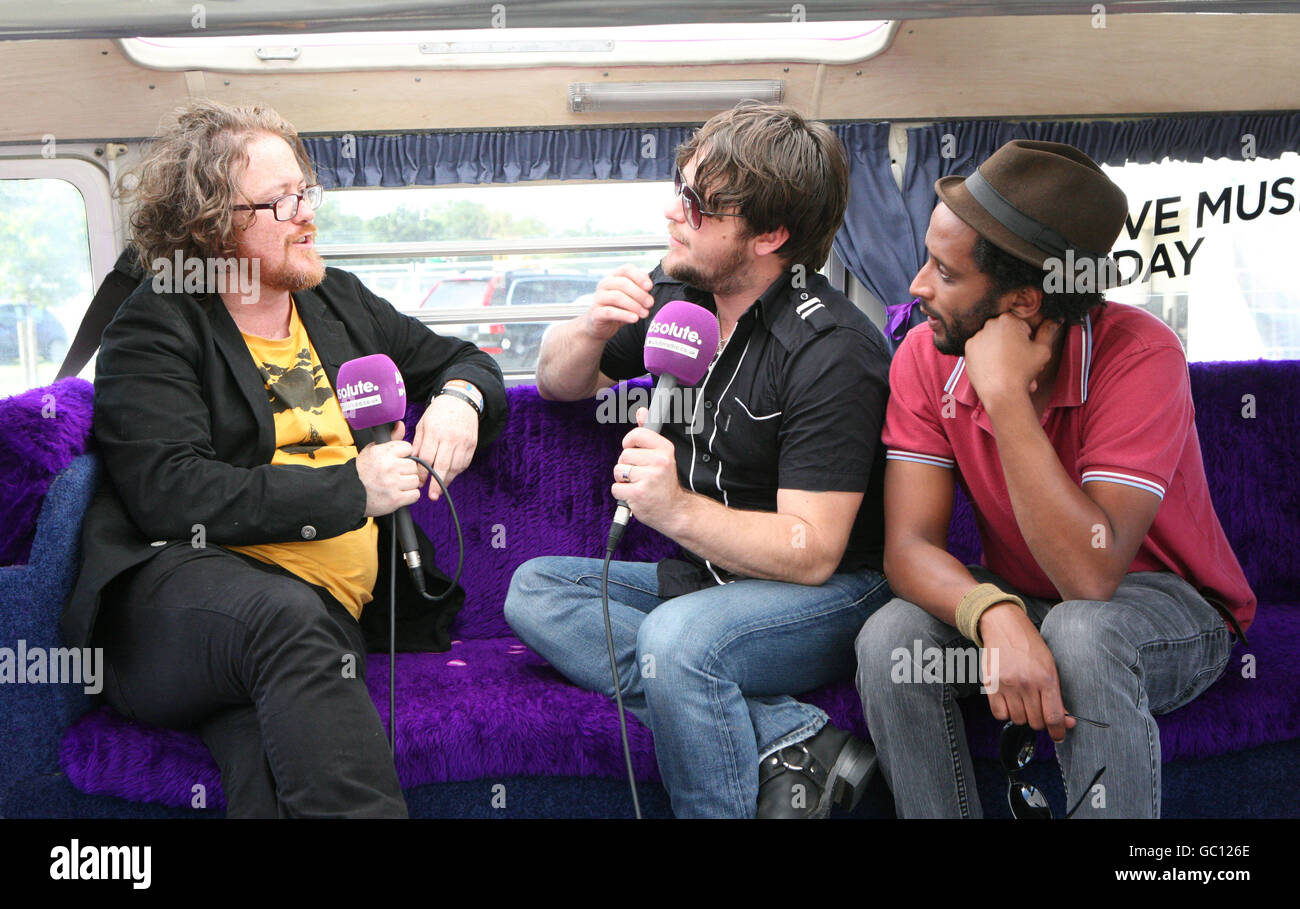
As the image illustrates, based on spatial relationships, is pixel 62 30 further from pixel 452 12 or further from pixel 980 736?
pixel 980 736

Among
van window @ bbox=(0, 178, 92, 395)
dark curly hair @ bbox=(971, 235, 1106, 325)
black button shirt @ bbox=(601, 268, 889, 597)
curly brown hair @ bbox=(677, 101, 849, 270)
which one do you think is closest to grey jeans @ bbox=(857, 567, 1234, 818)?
black button shirt @ bbox=(601, 268, 889, 597)

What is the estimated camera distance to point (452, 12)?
73.1 inches

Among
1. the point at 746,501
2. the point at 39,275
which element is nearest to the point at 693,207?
the point at 746,501

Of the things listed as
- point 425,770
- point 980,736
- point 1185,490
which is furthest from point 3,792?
point 1185,490

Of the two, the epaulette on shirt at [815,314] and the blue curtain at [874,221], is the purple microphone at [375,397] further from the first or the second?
the blue curtain at [874,221]

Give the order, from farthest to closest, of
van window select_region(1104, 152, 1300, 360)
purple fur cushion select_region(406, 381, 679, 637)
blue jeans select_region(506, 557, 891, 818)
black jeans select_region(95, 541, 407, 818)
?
van window select_region(1104, 152, 1300, 360), purple fur cushion select_region(406, 381, 679, 637), blue jeans select_region(506, 557, 891, 818), black jeans select_region(95, 541, 407, 818)

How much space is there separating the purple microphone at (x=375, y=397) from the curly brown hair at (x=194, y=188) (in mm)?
469

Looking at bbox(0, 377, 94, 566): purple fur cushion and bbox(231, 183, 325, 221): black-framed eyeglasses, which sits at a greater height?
bbox(231, 183, 325, 221): black-framed eyeglasses

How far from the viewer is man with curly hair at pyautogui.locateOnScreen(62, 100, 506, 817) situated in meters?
1.69

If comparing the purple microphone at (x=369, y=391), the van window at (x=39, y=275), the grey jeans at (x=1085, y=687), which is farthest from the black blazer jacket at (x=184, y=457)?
the van window at (x=39, y=275)

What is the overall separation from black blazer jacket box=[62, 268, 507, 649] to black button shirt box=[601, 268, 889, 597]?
28.0 inches

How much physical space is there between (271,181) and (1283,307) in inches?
159

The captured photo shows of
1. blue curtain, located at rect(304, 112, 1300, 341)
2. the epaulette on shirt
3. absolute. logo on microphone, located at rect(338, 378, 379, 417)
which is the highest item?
blue curtain, located at rect(304, 112, 1300, 341)

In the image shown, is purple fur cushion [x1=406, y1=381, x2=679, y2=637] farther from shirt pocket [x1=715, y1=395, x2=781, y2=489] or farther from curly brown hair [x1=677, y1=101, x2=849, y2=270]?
curly brown hair [x1=677, y1=101, x2=849, y2=270]
